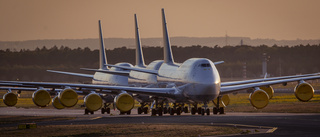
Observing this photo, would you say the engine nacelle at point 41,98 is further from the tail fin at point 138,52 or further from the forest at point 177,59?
the forest at point 177,59

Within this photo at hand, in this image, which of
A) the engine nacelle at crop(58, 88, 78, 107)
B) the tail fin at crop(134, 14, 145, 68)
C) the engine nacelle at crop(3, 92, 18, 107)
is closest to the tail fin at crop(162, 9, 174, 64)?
the tail fin at crop(134, 14, 145, 68)

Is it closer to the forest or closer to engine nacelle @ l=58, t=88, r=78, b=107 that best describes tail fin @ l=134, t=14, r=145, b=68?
engine nacelle @ l=58, t=88, r=78, b=107

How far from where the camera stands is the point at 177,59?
13800 cm

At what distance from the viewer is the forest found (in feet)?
379

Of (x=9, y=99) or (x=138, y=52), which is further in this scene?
(x=138, y=52)

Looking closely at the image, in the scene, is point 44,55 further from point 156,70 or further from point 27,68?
point 156,70

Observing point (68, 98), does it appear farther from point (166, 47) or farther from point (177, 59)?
point (177, 59)

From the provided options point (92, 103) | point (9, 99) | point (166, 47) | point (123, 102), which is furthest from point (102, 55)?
point (123, 102)

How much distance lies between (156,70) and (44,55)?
66.9 meters

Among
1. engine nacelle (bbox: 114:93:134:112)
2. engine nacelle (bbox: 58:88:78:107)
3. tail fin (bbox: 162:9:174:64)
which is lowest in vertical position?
engine nacelle (bbox: 114:93:134:112)

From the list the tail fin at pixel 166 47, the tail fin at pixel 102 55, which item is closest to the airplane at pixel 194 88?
the tail fin at pixel 166 47

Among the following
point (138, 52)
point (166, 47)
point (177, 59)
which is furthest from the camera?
point (177, 59)

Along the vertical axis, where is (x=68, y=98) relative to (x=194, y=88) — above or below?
below

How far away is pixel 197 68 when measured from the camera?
153ft
